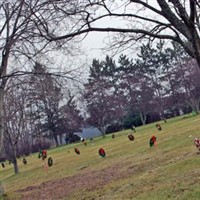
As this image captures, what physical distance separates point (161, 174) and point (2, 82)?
628 cm

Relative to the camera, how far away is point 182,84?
200 ft

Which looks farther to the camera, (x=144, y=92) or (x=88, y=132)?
(x=88, y=132)

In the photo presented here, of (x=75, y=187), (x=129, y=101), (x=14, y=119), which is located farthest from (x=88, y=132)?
(x=75, y=187)

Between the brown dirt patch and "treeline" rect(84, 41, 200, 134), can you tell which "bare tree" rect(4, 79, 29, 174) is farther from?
"treeline" rect(84, 41, 200, 134)

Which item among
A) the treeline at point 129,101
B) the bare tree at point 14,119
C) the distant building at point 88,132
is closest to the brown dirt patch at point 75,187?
the bare tree at point 14,119

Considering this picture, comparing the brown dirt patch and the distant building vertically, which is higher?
the distant building

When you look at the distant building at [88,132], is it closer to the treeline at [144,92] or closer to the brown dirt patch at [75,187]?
the treeline at [144,92]

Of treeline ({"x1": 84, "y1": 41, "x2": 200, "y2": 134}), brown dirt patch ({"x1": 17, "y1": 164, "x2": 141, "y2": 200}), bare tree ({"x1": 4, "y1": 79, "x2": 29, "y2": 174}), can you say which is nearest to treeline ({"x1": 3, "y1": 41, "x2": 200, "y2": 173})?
treeline ({"x1": 84, "y1": 41, "x2": 200, "y2": 134})

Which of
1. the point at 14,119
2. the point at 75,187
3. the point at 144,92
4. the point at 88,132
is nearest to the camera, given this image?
the point at 75,187

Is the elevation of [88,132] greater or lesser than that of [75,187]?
greater

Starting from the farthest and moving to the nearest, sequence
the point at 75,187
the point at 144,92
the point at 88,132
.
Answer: the point at 88,132
the point at 144,92
the point at 75,187

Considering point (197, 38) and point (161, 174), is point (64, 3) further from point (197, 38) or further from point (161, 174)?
point (161, 174)

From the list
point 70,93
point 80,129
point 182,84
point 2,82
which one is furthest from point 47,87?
point 80,129

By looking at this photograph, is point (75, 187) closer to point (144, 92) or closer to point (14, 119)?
point (14, 119)
